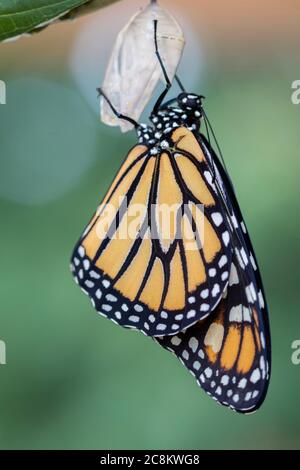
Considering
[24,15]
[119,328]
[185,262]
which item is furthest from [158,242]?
[119,328]

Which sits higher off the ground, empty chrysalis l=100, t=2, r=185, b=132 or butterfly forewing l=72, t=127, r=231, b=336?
empty chrysalis l=100, t=2, r=185, b=132

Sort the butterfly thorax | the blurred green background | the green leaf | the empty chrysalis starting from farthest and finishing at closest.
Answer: the blurred green background < the butterfly thorax < the empty chrysalis < the green leaf

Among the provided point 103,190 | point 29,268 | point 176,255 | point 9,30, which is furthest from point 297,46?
point 9,30

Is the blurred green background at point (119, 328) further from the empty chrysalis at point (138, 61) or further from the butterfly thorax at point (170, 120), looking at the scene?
the empty chrysalis at point (138, 61)

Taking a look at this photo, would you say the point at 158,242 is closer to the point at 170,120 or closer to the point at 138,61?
the point at 170,120

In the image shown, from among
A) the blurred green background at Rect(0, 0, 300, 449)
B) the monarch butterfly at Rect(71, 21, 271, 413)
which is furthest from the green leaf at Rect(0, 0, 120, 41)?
the blurred green background at Rect(0, 0, 300, 449)

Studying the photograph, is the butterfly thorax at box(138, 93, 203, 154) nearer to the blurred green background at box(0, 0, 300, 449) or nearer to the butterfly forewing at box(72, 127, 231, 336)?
the butterfly forewing at box(72, 127, 231, 336)
